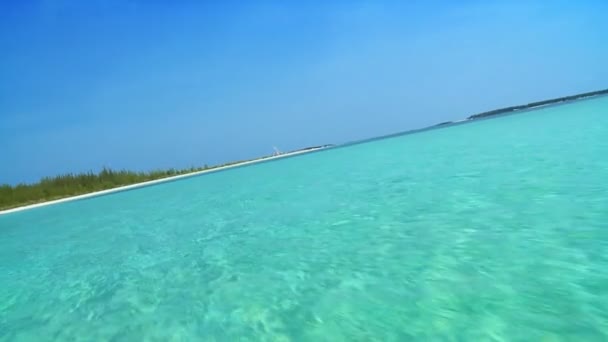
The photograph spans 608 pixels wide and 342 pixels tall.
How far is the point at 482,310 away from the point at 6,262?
6.39 metres

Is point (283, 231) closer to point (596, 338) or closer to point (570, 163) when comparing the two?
point (596, 338)

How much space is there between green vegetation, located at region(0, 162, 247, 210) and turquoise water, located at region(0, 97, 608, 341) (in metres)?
18.1

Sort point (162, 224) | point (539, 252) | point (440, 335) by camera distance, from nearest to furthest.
→ point (440, 335) → point (539, 252) → point (162, 224)

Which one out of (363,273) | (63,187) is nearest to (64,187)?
(63,187)

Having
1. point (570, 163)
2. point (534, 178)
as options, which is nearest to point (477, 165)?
point (570, 163)

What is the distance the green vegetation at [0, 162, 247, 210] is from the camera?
20.4m

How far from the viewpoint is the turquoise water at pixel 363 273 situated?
1919 millimetres

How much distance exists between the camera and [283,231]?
14.5ft

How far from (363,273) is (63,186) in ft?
82.4

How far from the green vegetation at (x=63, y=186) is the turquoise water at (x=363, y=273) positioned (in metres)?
18.1

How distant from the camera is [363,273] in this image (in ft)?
8.84

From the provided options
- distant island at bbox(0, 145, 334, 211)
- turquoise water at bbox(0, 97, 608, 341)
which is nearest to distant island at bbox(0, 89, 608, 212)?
distant island at bbox(0, 145, 334, 211)

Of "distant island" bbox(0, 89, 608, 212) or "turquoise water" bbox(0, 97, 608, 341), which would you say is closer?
"turquoise water" bbox(0, 97, 608, 341)

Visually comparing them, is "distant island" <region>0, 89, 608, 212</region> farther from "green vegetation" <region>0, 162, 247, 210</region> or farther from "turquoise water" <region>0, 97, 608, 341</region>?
"turquoise water" <region>0, 97, 608, 341</region>
